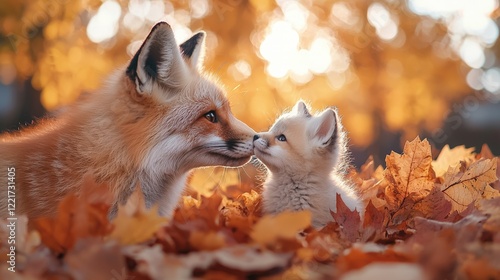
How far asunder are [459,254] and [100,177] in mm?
2069

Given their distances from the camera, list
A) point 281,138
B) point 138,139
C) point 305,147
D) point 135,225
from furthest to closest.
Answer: point 281,138
point 305,147
point 138,139
point 135,225

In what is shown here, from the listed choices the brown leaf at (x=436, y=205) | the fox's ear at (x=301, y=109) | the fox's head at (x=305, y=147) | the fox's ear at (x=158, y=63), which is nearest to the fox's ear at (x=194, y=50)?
the fox's ear at (x=158, y=63)

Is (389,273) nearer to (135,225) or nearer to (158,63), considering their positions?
(135,225)

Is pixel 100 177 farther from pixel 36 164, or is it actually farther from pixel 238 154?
pixel 238 154

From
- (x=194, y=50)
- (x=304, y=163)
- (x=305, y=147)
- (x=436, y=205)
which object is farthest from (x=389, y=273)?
(x=194, y=50)

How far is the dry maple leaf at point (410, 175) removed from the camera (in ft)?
10.8

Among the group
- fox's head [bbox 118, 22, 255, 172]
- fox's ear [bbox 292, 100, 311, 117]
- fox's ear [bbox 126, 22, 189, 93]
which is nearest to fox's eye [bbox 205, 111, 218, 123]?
fox's head [bbox 118, 22, 255, 172]

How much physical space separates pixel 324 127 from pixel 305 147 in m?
0.21

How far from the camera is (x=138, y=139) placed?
3.51m

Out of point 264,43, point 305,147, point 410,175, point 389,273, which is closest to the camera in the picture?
point 389,273

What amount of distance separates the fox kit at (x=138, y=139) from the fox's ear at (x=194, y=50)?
0.20m

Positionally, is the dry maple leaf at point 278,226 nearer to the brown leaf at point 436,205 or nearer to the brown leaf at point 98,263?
the brown leaf at point 98,263

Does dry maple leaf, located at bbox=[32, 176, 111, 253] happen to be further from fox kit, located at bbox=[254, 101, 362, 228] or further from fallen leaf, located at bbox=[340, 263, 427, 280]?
fox kit, located at bbox=[254, 101, 362, 228]

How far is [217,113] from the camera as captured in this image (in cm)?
384
